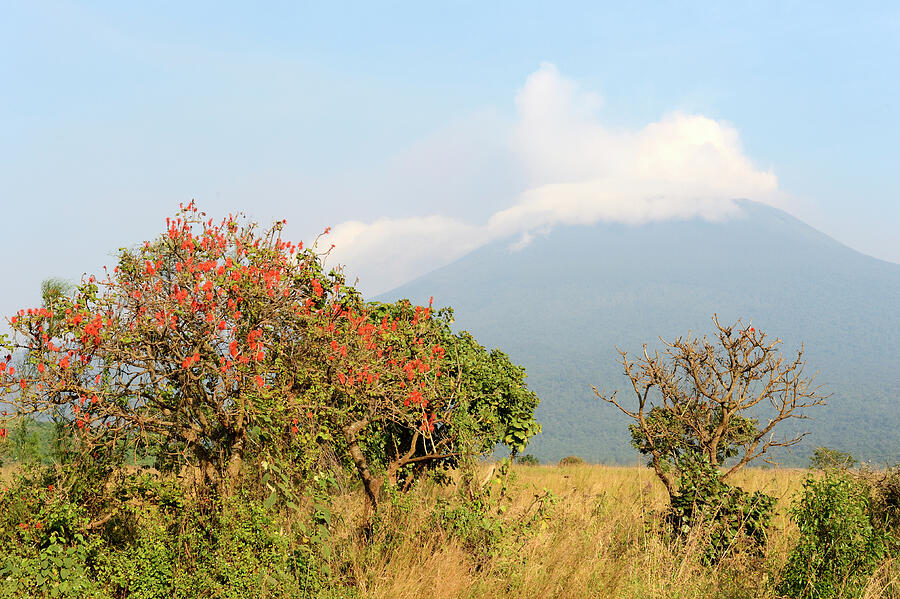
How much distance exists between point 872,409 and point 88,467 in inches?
7493

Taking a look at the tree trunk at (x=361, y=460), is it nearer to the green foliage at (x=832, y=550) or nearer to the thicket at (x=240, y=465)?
the thicket at (x=240, y=465)

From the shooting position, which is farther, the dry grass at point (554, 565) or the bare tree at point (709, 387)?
the bare tree at point (709, 387)

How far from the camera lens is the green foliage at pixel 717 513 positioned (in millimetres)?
8047

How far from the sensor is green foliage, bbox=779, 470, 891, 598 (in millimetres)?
6742

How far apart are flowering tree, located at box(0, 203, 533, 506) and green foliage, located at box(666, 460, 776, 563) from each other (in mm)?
3433

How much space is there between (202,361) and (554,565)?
416 cm

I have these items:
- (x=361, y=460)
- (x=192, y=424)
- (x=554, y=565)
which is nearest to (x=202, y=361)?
(x=192, y=424)

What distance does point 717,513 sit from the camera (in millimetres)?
8180

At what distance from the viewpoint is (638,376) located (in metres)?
9.00

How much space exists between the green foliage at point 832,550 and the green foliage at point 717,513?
1010 millimetres

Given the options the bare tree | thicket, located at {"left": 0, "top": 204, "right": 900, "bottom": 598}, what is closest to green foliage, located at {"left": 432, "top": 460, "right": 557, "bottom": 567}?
thicket, located at {"left": 0, "top": 204, "right": 900, "bottom": 598}

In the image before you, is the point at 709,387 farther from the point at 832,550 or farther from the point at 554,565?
the point at 554,565

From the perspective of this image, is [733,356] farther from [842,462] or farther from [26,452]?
[26,452]

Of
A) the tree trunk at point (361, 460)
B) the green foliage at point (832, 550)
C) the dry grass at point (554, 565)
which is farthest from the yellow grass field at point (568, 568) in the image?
the tree trunk at point (361, 460)
